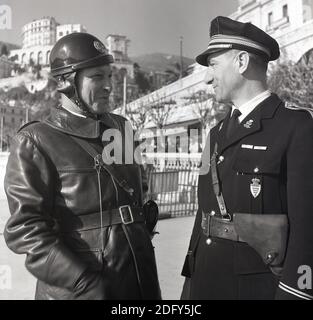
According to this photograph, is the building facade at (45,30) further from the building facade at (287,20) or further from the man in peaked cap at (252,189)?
the building facade at (287,20)

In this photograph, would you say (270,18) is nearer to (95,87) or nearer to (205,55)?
(205,55)

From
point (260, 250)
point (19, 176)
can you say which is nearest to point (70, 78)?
point (19, 176)

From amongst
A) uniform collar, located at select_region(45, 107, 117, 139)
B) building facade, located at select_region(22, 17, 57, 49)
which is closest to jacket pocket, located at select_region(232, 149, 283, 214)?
uniform collar, located at select_region(45, 107, 117, 139)

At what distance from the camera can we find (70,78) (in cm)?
172

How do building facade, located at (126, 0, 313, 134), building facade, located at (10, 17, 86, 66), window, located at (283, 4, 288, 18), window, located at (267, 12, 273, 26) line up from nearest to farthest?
building facade, located at (10, 17, 86, 66), building facade, located at (126, 0, 313, 134), window, located at (283, 4, 288, 18), window, located at (267, 12, 273, 26)

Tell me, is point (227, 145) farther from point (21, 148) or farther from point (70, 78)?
point (21, 148)

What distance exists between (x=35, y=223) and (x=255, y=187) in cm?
92

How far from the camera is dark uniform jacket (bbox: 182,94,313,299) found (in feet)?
4.96

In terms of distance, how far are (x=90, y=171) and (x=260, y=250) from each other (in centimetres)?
80

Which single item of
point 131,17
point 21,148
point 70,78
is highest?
point 131,17

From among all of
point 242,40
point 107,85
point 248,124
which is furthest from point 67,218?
point 242,40

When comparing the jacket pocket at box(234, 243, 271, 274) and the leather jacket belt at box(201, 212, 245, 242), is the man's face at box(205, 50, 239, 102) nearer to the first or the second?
the leather jacket belt at box(201, 212, 245, 242)

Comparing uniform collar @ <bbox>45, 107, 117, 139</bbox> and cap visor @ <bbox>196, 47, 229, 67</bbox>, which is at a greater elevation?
cap visor @ <bbox>196, 47, 229, 67</bbox>

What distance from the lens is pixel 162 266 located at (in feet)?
15.0
